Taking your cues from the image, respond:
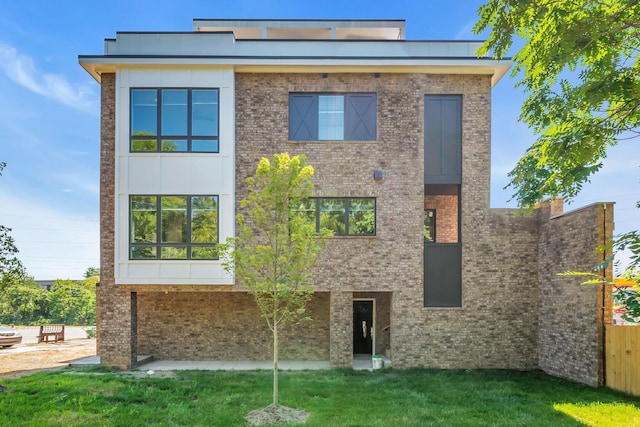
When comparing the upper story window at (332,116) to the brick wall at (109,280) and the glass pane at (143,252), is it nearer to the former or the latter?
the glass pane at (143,252)

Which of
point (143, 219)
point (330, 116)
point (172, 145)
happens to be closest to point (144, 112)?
point (172, 145)

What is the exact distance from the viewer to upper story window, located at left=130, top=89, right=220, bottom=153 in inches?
438

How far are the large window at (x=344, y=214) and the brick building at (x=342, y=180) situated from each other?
4cm

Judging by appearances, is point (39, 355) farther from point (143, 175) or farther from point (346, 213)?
point (346, 213)

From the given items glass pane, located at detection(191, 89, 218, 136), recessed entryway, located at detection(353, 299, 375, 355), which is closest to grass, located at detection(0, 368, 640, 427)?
recessed entryway, located at detection(353, 299, 375, 355)

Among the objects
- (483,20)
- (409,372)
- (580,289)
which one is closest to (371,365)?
(409,372)

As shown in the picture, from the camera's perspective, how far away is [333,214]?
11.5m

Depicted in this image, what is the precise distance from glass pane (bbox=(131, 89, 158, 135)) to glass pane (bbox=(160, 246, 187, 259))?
3.28 m

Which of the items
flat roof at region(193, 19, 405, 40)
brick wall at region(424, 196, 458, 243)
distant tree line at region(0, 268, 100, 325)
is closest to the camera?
brick wall at region(424, 196, 458, 243)

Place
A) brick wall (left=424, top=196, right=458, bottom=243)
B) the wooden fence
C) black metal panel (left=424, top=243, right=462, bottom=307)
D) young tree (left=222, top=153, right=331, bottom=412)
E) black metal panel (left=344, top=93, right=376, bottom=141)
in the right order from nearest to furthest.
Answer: young tree (left=222, top=153, right=331, bottom=412) → the wooden fence → black metal panel (left=424, top=243, right=462, bottom=307) → black metal panel (left=344, top=93, right=376, bottom=141) → brick wall (left=424, top=196, right=458, bottom=243)

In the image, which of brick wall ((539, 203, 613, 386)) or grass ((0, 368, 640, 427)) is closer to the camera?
grass ((0, 368, 640, 427))

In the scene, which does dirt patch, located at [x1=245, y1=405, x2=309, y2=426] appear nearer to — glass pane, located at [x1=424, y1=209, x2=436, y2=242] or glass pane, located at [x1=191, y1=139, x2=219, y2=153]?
glass pane, located at [x1=191, y1=139, x2=219, y2=153]

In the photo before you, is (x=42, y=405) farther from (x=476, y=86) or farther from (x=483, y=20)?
(x=476, y=86)

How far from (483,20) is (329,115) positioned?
647 cm
